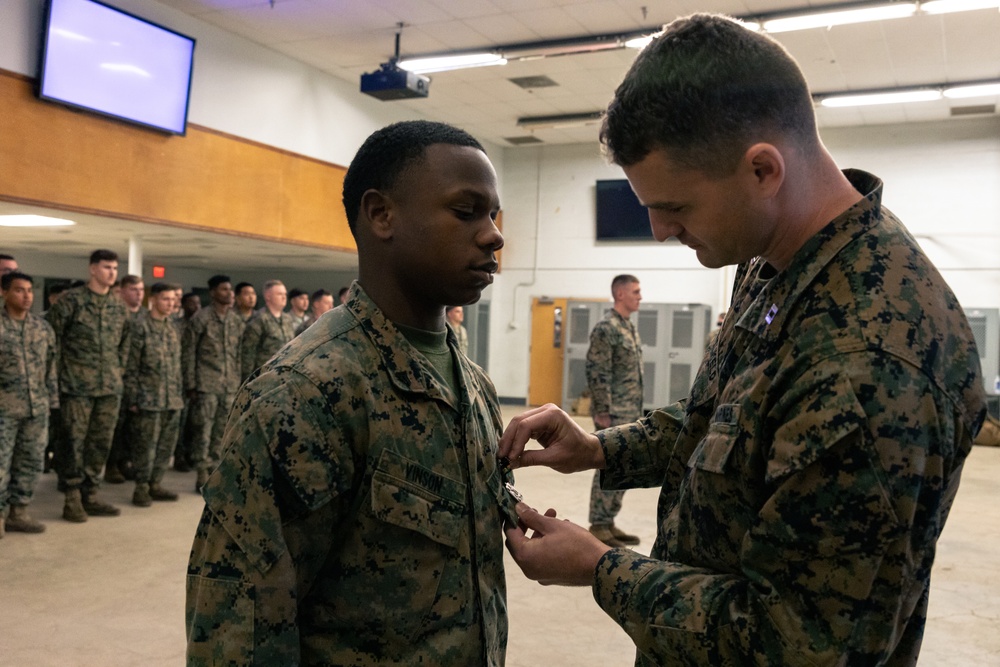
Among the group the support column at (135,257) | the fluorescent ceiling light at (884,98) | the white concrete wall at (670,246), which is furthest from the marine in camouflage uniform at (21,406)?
the fluorescent ceiling light at (884,98)

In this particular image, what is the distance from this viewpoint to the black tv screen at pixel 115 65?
6.51m

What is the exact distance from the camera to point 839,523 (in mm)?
974

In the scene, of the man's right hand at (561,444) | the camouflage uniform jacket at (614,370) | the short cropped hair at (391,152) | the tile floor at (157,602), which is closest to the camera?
the short cropped hair at (391,152)

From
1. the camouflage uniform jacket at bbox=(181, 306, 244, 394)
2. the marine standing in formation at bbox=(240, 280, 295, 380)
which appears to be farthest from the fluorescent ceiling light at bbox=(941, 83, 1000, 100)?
the camouflage uniform jacket at bbox=(181, 306, 244, 394)

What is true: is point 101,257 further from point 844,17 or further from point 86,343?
point 844,17

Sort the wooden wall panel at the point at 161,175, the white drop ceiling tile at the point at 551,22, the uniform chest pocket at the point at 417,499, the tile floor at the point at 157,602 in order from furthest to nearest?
the white drop ceiling tile at the point at 551,22 < the wooden wall panel at the point at 161,175 < the tile floor at the point at 157,602 < the uniform chest pocket at the point at 417,499

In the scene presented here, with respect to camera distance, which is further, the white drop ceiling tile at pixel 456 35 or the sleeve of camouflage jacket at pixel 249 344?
the white drop ceiling tile at pixel 456 35

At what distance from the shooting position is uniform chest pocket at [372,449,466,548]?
1261mm

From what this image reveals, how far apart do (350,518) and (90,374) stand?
17.1 feet

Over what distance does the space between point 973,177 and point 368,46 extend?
8.21 meters

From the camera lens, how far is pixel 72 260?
13.0m

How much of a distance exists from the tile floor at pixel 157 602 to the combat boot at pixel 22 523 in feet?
0.29

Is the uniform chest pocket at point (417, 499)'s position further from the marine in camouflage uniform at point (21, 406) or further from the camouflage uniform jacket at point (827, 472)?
the marine in camouflage uniform at point (21, 406)

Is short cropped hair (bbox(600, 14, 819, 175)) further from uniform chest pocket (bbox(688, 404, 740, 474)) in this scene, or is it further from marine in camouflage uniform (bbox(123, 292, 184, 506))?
marine in camouflage uniform (bbox(123, 292, 184, 506))
